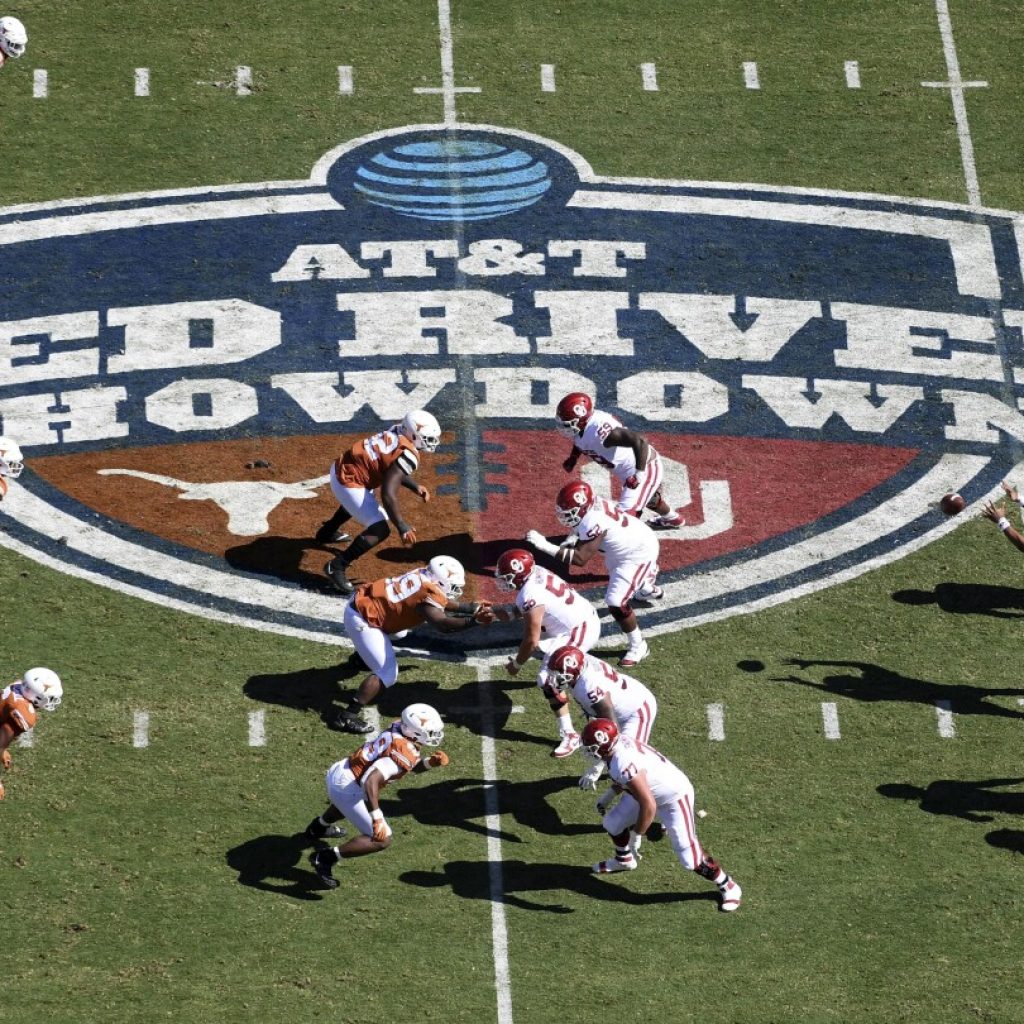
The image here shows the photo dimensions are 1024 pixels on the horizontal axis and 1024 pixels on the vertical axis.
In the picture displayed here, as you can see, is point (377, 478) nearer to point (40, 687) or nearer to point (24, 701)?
point (40, 687)

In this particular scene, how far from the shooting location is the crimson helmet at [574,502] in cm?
2311

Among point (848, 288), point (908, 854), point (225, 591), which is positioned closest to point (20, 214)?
point (225, 591)

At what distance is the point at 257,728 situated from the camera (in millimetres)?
22391

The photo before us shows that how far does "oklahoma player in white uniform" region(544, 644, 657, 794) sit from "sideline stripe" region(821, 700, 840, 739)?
1900 mm

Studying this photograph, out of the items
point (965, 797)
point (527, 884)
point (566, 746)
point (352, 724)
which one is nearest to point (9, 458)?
point (352, 724)

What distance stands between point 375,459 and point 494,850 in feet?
15.0

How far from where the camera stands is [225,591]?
24.0m

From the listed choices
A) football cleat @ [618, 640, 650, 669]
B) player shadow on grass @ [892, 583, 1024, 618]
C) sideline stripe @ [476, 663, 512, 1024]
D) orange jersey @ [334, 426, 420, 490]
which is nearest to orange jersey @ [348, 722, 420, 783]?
sideline stripe @ [476, 663, 512, 1024]

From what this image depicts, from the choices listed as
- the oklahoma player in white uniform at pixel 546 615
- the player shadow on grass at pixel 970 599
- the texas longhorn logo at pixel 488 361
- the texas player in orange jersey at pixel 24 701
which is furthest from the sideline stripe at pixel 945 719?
the texas player in orange jersey at pixel 24 701

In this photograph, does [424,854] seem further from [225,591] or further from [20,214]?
[20,214]

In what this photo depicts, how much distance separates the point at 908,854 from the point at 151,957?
6.94 metres

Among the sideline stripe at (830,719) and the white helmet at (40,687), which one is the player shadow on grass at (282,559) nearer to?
the white helmet at (40,687)

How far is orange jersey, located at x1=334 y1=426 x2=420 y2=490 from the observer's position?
23.8 meters

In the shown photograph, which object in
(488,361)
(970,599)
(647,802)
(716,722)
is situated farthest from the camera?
(488,361)
